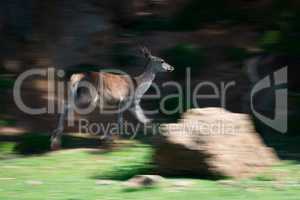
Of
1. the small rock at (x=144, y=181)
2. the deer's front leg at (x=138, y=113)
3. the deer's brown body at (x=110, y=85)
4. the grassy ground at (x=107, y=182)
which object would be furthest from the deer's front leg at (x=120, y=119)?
the small rock at (x=144, y=181)

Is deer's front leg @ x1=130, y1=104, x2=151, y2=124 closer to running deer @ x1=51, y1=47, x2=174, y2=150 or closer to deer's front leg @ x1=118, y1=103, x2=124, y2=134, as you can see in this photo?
running deer @ x1=51, y1=47, x2=174, y2=150

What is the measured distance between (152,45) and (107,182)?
1037cm

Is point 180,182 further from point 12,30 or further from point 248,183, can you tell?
point 12,30

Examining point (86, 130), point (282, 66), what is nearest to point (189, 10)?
point (282, 66)

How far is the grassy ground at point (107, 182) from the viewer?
9617mm

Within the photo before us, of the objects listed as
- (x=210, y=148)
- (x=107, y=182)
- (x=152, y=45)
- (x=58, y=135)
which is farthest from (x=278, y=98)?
(x=107, y=182)

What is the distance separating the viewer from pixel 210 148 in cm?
1036

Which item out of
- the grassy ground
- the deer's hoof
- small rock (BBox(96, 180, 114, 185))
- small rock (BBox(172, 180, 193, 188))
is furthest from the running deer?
small rock (BBox(172, 180, 193, 188))

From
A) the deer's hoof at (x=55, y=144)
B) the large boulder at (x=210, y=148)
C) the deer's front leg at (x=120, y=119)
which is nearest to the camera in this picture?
the large boulder at (x=210, y=148)

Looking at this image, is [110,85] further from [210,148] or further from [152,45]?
[210,148]

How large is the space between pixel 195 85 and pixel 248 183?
8398mm

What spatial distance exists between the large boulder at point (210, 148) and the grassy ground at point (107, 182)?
0.75 ft

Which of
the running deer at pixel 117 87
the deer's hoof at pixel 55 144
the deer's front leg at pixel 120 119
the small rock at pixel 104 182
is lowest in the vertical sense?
the small rock at pixel 104 182

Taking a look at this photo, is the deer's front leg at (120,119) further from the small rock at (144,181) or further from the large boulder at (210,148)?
the small rock at (144,181)
